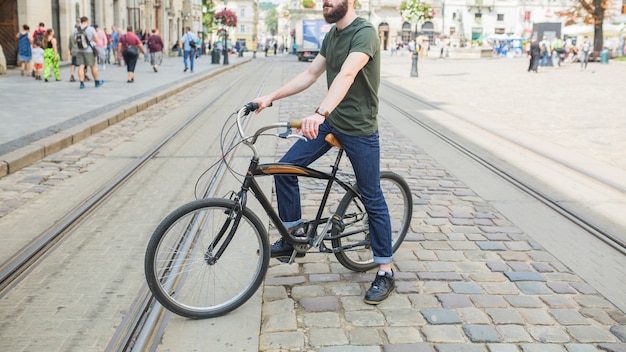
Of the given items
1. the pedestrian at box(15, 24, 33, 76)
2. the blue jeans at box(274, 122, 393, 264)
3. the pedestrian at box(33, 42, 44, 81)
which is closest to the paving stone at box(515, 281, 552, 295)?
the blue jeans at box(274, 122, 393, 264)

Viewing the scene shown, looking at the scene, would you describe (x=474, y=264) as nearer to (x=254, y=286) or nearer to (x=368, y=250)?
(x=368, y=250)

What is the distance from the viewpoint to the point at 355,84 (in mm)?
3955

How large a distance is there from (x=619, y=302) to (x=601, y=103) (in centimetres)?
1476

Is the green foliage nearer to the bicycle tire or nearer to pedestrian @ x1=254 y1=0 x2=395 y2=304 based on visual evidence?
the bicycle tire

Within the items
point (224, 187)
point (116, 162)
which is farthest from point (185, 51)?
point (224, 187)

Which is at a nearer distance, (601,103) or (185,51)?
(601,103)

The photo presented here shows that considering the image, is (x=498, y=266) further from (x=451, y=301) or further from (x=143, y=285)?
(x=143, y=285)

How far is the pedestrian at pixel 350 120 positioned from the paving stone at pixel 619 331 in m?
1.27

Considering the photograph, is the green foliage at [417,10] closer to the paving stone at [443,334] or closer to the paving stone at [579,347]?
the paving stone at [443,334]

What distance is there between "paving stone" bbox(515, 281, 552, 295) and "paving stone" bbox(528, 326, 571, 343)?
1.87 feet

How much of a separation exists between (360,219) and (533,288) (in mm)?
1198

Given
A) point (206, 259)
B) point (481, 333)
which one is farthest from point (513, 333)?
point (206, 259)

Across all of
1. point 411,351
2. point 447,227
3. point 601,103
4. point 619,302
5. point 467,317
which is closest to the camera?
point 411,351

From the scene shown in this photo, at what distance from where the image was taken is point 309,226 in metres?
4.31
